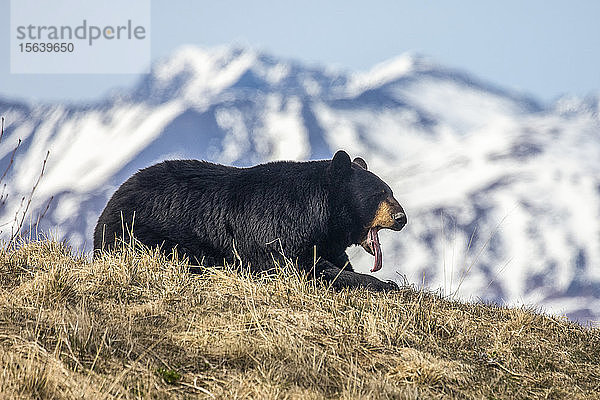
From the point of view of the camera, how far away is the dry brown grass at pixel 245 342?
435 centimetres

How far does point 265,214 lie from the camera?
25.4ft

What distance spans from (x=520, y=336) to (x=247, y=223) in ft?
10.1

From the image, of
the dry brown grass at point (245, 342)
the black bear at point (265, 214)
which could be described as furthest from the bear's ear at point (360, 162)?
the dry brown grass at point (245, 342)

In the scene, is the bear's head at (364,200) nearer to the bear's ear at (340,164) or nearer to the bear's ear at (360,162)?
the bear's ear at (340,164)

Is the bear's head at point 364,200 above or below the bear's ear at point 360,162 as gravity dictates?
below

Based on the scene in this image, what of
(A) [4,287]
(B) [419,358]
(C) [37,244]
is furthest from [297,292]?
(C) [37,244]

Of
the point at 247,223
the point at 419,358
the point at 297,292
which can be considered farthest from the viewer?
the point at 247,223

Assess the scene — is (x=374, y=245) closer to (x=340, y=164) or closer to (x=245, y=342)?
(x=340, y=164)

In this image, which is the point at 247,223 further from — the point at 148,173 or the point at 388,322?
the point at 388,322

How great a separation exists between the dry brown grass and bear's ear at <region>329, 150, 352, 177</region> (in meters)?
1.60

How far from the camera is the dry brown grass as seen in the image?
4.35 m

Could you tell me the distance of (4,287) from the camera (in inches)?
248

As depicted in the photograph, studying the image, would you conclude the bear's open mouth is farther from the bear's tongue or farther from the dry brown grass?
the dry brown grass

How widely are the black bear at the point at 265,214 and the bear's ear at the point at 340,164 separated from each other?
0.01 meters
